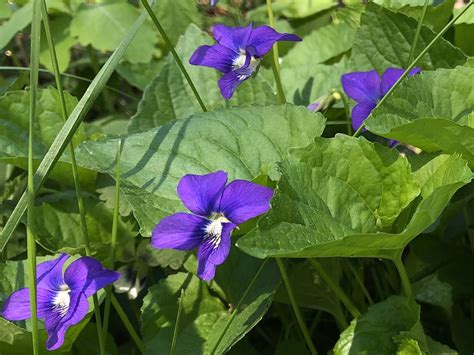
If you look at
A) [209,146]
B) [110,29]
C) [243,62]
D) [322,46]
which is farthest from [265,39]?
[110,29]

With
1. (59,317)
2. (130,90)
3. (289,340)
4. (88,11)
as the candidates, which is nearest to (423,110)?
(289,340)

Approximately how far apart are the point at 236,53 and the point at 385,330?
467 millimetres

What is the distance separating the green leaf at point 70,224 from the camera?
4.11ft

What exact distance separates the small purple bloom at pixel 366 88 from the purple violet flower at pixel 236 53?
138mm

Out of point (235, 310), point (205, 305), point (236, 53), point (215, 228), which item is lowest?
point (205, 305)

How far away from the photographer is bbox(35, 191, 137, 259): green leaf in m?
1.25

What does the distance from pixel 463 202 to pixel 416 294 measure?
17cm

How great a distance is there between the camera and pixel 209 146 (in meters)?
1.08

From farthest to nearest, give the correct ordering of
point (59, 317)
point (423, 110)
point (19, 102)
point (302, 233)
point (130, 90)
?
1. point (130, 90)
2. point (19, 102)
3. point (423, 110)
4. point (59, 317)
5. point (302, 233)

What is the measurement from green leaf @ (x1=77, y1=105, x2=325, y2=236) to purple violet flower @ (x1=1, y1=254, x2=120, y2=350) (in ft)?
0.45

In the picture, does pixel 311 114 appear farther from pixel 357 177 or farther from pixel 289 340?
pixel 289 340

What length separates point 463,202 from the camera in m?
1.13

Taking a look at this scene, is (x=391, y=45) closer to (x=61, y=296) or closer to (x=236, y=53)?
(x=236, y=53)

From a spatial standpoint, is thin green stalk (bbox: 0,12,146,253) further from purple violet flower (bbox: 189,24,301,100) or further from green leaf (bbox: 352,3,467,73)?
green leaf (bbox: 352,3,467,73)
